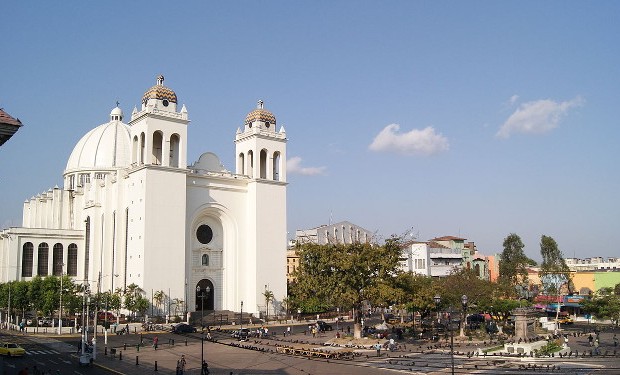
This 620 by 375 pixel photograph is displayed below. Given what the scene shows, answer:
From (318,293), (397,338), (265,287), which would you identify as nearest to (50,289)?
(265,287)

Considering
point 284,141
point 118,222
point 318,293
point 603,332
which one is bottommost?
point 603,332

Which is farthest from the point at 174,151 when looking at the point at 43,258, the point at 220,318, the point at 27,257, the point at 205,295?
the point at 27,257

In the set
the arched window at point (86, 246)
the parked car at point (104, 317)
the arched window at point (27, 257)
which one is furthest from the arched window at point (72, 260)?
the parked car at point (104, 317)

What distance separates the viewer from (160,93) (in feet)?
208

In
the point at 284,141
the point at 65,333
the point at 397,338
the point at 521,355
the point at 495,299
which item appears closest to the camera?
the point at 521,355

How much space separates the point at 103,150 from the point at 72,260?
17.6 m

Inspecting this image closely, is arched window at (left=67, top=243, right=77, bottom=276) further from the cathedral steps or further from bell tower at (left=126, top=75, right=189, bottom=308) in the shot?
the cathedral steps

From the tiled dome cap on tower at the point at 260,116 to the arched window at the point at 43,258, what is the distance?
28.7 meters

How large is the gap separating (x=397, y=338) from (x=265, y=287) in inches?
874

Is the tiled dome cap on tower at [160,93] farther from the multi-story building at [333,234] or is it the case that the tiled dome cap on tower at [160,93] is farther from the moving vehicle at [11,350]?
the multi-story building at [333,234]

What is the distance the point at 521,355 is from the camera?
3619 cm

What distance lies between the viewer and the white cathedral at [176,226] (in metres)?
60.5

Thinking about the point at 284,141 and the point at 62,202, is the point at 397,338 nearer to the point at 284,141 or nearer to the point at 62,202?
the point at 284,141

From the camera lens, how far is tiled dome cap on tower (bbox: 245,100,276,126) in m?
71.1
